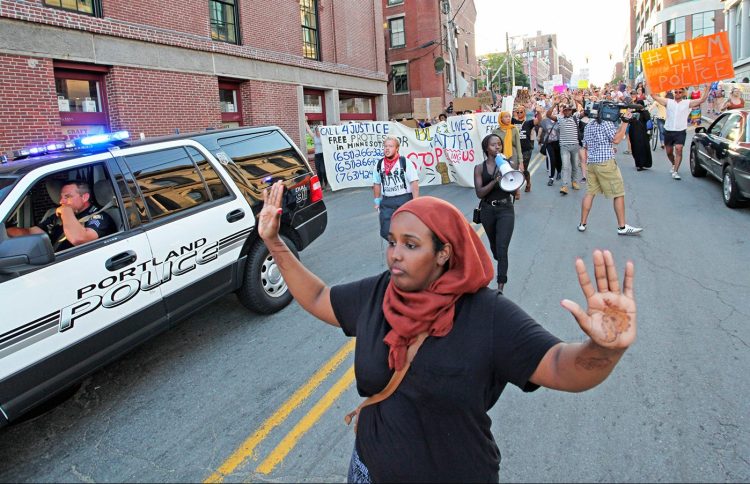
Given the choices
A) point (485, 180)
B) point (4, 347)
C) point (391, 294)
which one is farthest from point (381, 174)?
point (391, 294)

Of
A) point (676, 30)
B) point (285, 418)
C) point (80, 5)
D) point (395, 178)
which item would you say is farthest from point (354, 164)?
point (676, 30)

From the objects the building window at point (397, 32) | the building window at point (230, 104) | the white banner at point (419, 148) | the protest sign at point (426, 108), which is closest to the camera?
the white banner at point (419, 148)

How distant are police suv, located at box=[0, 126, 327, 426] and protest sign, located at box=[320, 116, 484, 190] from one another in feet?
28.4

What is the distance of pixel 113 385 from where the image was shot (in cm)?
429

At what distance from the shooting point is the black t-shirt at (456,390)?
62.6 inches

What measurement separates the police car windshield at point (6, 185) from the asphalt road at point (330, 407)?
1.62 metres

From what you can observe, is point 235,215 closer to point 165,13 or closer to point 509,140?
point 509,140

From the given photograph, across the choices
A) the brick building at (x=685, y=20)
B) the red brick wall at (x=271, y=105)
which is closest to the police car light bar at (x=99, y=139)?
the red brick wall at (x=271, y=105)

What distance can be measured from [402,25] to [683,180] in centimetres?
2719

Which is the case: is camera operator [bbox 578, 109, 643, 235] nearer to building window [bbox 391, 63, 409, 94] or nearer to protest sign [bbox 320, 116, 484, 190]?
protest sign [bbox 320, 116, 484, 190]

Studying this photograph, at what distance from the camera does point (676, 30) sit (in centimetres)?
5641

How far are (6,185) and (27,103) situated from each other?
8430 millimetres

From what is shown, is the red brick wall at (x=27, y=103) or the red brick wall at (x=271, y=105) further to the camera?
A: the red brick wall at (x=271, y=105)

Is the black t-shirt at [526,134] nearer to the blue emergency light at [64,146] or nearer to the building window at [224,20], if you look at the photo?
the building window at [224,20]
